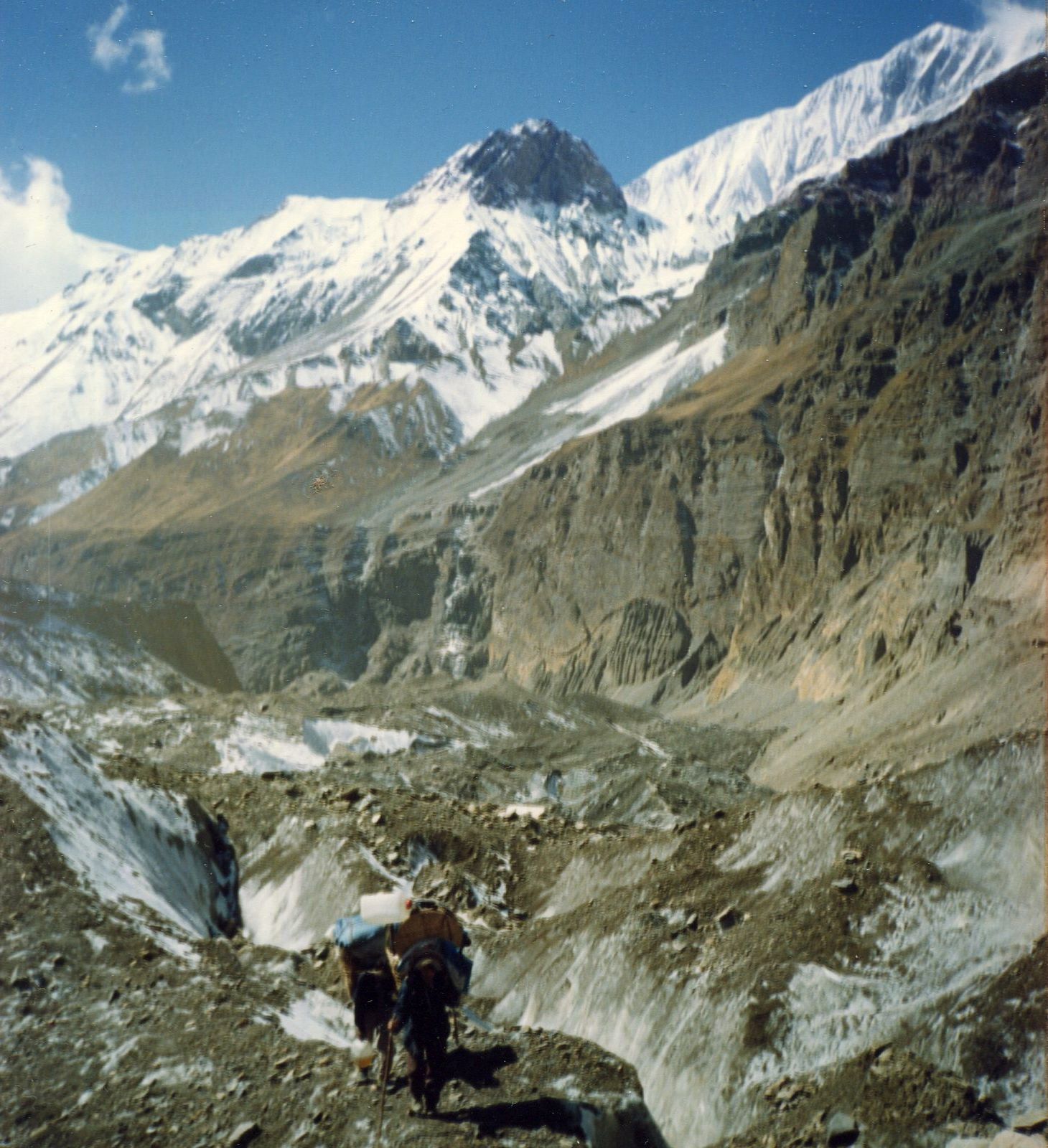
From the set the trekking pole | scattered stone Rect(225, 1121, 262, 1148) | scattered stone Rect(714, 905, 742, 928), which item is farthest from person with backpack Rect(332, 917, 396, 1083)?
scattered stone Rect(714, 905, 742, 928)

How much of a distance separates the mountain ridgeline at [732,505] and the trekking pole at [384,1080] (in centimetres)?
3737

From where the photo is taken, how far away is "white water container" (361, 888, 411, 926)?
1055cm

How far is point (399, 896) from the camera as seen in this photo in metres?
10.7

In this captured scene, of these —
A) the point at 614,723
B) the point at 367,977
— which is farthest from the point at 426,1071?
the point at 614,723

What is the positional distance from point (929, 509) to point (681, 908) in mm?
79874

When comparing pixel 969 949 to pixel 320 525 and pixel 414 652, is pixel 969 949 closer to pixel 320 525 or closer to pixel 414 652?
pixel 414 652

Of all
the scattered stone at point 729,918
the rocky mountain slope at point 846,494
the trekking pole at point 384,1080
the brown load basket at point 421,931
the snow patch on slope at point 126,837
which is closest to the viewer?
the trekking pole at point 384,1080

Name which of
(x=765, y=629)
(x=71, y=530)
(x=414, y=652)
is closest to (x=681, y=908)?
(x=765, y=629)

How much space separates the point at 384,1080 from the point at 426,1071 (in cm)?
46

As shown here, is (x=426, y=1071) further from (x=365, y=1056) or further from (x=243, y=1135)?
(x=243, y=1135)

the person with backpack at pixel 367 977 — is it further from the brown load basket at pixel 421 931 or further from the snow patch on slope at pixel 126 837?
the snow patch on slope at pixel 126 837

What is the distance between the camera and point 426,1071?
419 inches

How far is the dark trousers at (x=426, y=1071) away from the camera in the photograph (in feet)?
34.7

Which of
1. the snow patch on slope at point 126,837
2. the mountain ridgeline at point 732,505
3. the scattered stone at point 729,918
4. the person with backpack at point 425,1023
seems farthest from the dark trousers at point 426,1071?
the mountain ridgeline at point 732,505
